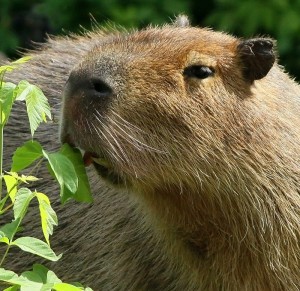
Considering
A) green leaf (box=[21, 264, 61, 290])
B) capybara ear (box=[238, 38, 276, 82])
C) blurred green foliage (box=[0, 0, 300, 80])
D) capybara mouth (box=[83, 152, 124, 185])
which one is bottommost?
blurred green foliage (box=[0, 0, 300, 80])

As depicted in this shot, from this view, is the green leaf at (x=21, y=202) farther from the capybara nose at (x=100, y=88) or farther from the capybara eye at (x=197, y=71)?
the capybara eye at (x=197, y=71)

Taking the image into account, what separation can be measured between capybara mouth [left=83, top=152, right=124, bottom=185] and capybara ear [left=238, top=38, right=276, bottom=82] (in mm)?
645

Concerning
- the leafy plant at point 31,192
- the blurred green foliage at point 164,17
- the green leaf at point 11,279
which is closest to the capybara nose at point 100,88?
the leafy plant at point 31,192

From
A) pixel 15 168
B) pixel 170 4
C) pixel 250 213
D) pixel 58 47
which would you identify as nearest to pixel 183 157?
pixel 250 213

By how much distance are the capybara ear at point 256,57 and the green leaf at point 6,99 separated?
1008 millimetres

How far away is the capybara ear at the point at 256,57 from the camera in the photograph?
4465 mm

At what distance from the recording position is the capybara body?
4180 mm

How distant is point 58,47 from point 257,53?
1847 mm

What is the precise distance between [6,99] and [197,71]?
2.77 ft

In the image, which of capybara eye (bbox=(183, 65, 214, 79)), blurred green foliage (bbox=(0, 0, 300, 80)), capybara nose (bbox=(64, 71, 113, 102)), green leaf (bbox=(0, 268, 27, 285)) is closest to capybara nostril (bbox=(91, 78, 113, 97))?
capybara nose (bbox=(64, 71, 113, 102))

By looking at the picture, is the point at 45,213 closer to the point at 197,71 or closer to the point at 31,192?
the point at 31,192

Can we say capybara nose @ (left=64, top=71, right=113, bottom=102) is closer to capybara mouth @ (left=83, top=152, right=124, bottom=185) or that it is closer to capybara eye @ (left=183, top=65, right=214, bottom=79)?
capybara mouth @ (left=83, top=152, right=124, bottom=185)

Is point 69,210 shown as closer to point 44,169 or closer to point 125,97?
point 44,169

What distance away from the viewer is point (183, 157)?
169 inches
